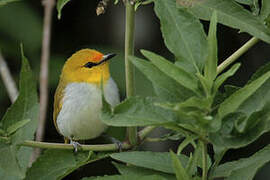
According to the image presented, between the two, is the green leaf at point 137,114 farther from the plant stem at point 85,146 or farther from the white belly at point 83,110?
the white belly at point 83,110

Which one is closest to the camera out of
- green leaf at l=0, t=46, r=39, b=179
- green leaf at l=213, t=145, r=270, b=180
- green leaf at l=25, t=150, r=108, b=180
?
green leaf at l=213, t=145, r=270, b=180

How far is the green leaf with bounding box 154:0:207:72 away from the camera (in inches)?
46.6

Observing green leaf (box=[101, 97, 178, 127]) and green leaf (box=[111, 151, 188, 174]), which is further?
green leaf (box=[111, 151, 188, 174])

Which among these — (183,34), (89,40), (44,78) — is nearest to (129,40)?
(183,34)

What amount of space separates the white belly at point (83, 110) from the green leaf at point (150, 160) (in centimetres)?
95

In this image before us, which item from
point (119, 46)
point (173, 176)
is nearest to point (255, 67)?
point (119, 46)

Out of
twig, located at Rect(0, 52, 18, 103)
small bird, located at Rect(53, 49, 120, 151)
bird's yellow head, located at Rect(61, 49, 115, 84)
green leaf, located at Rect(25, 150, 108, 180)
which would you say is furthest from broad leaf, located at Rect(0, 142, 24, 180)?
twig, located at Rect(0, 52, 18, 103)

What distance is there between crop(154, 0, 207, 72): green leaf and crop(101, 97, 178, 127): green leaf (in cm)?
11

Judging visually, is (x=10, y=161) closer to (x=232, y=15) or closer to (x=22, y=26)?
(x=232, y=15)

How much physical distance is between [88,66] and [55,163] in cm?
113

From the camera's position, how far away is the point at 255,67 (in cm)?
345

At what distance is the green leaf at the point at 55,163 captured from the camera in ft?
4.90

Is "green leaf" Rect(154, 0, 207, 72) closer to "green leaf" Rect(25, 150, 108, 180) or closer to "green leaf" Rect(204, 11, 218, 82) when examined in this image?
"green leaf" Rect(204, 11, 218, 82)

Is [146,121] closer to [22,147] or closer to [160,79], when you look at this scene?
[160,79]
